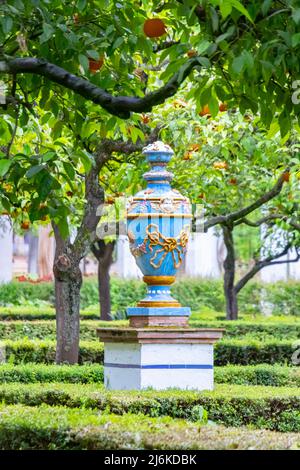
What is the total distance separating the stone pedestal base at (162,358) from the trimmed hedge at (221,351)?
343cm

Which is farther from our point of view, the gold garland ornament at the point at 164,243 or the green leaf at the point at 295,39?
the gold garland ornament at the point at 164,243

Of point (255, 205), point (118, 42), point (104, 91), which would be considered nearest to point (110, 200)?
point (255, 205)

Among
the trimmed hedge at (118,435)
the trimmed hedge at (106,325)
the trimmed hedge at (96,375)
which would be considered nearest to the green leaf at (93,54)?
the trimmed hedge at (118,435)

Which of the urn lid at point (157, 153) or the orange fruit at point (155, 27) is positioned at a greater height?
the orange fruit at point (155, 27)

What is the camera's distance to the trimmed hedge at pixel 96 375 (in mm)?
9969

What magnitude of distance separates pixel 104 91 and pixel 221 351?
26.2ft

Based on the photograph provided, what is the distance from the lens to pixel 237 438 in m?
5.37

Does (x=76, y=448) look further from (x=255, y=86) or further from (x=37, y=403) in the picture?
(x=37, y=403)

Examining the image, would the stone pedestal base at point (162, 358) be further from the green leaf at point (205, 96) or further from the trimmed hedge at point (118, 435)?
the green leaf at point (205, 96)

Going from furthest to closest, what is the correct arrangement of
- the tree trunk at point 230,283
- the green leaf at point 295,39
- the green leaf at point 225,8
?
the tree trunk at point 230,283 → the green leaf at point 295,39 → the green leaf at point 225,8

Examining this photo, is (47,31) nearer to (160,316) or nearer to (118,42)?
(118,42)

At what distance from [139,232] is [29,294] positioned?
17317 millimetres

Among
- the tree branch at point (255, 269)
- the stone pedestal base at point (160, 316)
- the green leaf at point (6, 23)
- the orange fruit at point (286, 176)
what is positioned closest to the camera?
the green leaf at point (6, 23)

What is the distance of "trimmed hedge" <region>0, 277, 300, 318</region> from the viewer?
26.0 m
